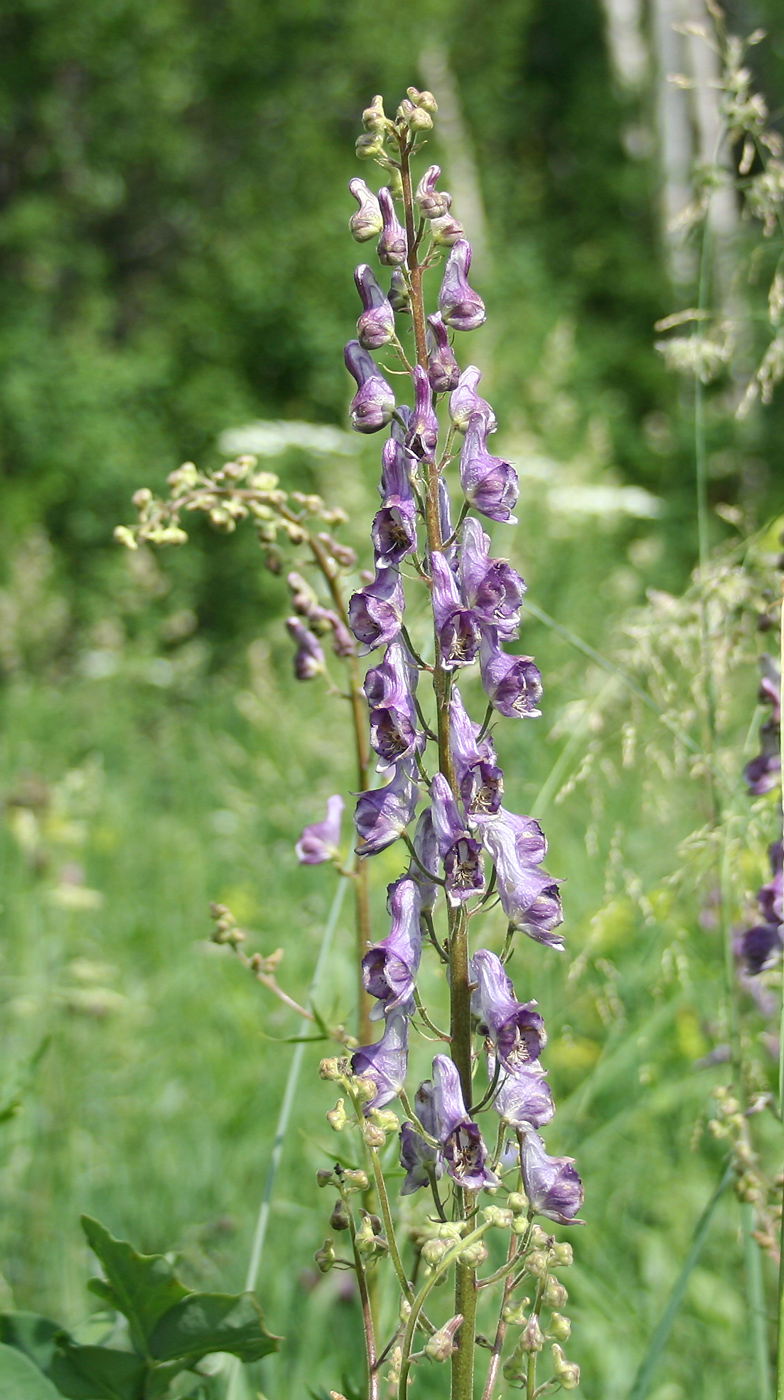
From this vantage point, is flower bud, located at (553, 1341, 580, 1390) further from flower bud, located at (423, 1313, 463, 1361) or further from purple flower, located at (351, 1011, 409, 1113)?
purple flower, located at (351, 1011, 409, 1113)

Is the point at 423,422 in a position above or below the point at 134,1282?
above

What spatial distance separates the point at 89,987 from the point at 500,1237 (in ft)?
5.48

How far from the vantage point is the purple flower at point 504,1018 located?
3.08ft

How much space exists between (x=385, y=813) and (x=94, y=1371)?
0.58 metres

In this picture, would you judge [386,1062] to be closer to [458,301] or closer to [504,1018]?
[504,1018]

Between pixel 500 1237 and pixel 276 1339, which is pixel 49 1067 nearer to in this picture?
pixel 500 1237

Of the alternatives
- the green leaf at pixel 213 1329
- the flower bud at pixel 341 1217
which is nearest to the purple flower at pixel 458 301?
the flower bud at pixel 341 1217

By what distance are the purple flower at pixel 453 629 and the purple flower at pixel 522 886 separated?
0.14 metres

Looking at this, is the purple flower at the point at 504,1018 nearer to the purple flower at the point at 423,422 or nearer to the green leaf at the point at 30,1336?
the purple flower at the point at 423,422

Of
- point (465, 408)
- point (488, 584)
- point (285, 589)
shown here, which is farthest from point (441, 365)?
point (285, 589)

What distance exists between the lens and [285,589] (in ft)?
21.2

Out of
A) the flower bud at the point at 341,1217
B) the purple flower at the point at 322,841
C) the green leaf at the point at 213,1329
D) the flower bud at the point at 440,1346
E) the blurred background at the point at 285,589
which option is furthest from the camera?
the blurred background at the point at 285,589

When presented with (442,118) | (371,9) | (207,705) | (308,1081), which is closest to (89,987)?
(308,1081)

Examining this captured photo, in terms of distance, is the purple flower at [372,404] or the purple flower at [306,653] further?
the purple flower at [306,653]
